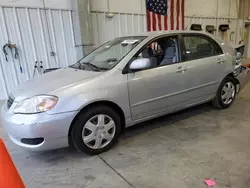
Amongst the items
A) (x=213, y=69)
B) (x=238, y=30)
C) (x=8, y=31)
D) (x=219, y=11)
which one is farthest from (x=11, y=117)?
(x=238, y=30)

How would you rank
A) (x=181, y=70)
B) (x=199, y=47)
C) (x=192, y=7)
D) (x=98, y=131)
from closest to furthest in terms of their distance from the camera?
(x=98, y=131), (x=181, y=70), (x=199, y=47), (x=192, y=7)

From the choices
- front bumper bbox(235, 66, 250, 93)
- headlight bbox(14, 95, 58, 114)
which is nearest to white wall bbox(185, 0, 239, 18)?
front bumper bbox(235, 66, 250, 93)

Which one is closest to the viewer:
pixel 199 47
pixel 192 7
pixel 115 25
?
pixel 199 47

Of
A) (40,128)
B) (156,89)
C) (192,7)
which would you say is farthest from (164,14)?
(40,128)

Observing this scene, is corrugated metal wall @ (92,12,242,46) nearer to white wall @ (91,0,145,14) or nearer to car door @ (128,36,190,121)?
white wall @ (91,0,145,14)

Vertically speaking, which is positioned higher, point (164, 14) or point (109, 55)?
point (164, 14)

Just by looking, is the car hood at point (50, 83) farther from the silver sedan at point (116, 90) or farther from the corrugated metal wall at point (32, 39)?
the corrugated metal wall at point (32, 39)

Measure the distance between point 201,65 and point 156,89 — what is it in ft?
2.96

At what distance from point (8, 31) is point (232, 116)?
468 centimetres

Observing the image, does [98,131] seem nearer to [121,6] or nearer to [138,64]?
[138,64]

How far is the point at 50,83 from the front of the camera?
2328 millimetres

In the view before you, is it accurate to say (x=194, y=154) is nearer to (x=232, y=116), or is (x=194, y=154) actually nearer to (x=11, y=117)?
(x=232, y=116)

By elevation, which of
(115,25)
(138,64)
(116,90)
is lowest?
(116,90)

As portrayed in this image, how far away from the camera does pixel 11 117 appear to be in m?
2.12
